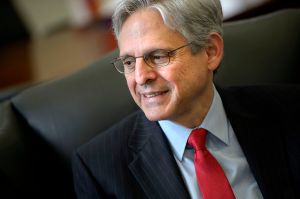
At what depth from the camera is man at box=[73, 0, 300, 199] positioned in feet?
3.83

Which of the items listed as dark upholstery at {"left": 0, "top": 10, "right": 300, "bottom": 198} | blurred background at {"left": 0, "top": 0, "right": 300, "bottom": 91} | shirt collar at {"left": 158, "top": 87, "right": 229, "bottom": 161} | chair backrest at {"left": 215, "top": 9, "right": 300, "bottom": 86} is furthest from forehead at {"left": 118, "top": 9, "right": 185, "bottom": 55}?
blurred background at {"left": 0, "top": 0, "right": 300, "bottom": 91}

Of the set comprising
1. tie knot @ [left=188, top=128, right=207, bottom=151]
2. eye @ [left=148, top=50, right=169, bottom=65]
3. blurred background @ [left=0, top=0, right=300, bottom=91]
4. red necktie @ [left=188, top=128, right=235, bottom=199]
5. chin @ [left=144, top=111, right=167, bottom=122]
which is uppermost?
eye @ [left=148, top=50, right=169, bottom=65]

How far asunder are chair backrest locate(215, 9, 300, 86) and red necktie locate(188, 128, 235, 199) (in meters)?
0.42

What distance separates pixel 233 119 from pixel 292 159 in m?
0.22

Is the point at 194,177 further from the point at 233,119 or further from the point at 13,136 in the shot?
the point at 13,136

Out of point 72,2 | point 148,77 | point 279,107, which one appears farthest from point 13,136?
point 72,2

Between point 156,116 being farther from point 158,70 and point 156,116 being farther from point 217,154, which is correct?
point 217,154

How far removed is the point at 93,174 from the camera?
1.29m

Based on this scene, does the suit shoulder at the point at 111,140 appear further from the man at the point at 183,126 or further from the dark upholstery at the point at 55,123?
the dark upholstery at the point at 55,123

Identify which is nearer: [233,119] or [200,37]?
[200,37]

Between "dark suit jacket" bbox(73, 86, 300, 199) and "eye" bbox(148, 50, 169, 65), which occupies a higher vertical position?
"eye" bbox(148, 50, 169, 65)

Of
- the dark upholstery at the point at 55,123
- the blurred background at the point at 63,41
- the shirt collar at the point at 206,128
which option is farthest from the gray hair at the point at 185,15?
the blurred background at the point at 63,41

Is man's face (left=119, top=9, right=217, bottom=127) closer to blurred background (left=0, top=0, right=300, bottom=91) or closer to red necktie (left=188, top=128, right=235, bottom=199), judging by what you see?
red necktie (left=188, top=128, right=235, bottom=199)

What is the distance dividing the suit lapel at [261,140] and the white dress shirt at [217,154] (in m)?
0.03
